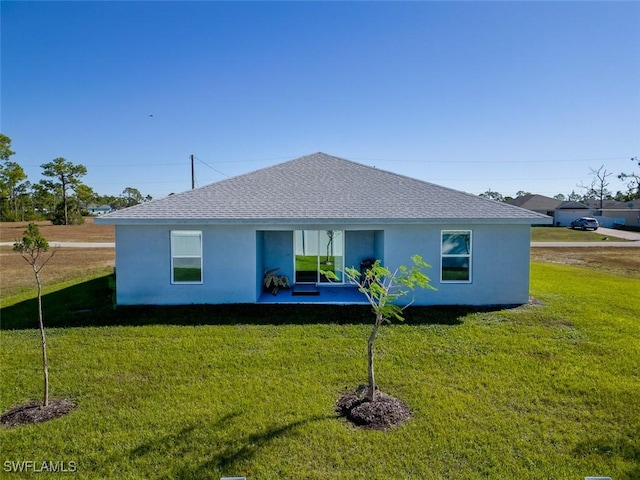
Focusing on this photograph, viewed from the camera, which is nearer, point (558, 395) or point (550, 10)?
point (558, 395)

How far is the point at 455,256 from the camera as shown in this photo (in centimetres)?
1152

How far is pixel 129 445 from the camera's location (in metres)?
4.68

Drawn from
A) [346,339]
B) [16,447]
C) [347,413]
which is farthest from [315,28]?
[16,447]

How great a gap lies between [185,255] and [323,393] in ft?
23.6

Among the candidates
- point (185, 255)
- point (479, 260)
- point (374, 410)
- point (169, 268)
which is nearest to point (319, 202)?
point (185, 255)

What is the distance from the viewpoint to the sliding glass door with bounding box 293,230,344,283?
13.8 metres

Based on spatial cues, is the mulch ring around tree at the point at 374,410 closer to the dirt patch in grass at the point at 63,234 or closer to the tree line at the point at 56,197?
the dirt patch in grass at the point at 63,234

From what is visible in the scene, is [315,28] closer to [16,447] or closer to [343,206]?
[343,206]

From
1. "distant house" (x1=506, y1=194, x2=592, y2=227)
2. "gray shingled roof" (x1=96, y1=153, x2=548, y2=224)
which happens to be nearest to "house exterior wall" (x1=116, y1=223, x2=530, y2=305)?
"gray shingled roof" (x1=96, y1=153, x2=548, y2=224)

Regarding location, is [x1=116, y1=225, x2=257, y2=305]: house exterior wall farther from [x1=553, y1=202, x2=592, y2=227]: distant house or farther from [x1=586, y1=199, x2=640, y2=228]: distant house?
[x1=586, y1=199, x2=640, y2=228]: distant house

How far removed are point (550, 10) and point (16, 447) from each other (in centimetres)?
1642

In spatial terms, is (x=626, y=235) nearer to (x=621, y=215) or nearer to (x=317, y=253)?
(x=621, y=215)

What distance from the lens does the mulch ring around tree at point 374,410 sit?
5.18 meters

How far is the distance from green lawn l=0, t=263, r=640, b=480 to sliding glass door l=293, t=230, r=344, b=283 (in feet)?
11.4
